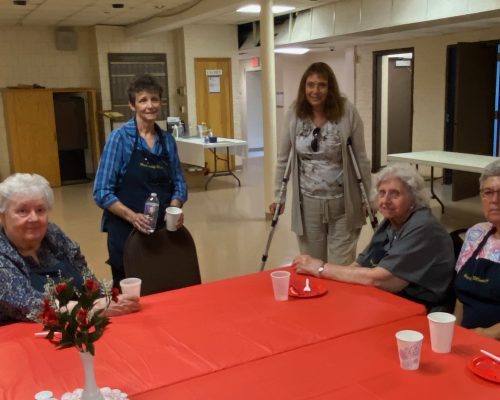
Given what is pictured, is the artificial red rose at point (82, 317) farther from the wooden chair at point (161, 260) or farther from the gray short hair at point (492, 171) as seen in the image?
the gray short hair at point (492, 171)

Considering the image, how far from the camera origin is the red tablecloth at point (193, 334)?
1.54 metres

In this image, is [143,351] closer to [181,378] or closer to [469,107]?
[181,378]

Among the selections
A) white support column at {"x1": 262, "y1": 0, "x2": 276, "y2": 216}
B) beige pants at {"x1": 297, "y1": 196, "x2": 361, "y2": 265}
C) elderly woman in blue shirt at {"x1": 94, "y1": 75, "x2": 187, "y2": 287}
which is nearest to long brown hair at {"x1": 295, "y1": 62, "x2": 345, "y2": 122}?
beige pants at {"x1": 297, "y1": 196, "x2": 361, "y2": 265}

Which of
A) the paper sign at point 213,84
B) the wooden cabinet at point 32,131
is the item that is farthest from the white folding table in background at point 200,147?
the wooden cabinet at point 32,131

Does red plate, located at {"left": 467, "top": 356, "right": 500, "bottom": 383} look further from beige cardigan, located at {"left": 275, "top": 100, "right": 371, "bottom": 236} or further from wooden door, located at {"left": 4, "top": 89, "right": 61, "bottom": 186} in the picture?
wooden door, located at {"left": 4, "top": 89, "right": 61, "bottom": 186}

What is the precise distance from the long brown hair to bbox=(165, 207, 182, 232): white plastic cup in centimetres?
99

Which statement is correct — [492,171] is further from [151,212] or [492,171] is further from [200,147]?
[200,147]

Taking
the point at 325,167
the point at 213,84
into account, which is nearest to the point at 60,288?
the point at 325,167

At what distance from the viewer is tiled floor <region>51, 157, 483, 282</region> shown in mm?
Result: 5008

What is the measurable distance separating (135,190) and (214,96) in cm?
748

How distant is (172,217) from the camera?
Result: 2.63 m

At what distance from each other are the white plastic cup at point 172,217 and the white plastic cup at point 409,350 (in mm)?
1370

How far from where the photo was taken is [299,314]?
1.95 metres

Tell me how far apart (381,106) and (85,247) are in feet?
21.2
